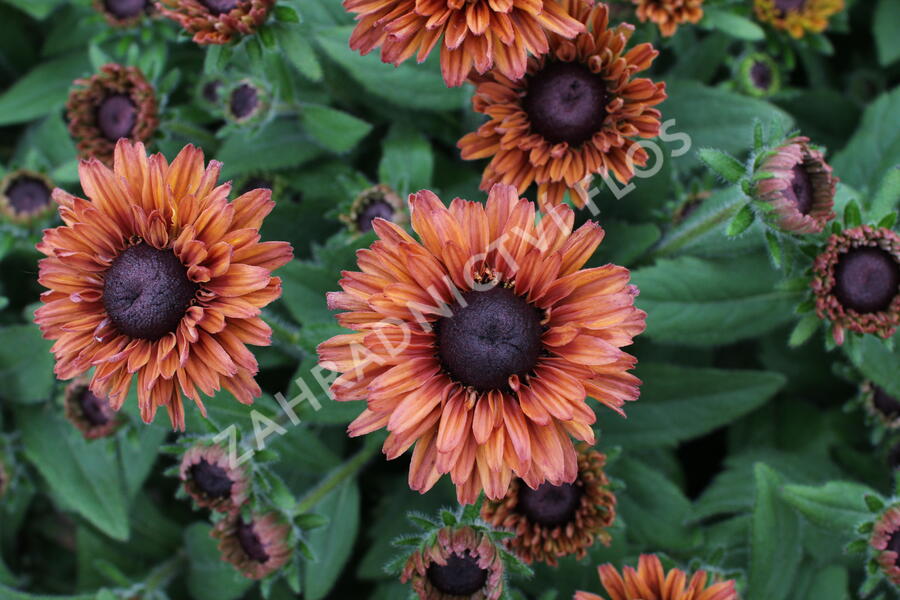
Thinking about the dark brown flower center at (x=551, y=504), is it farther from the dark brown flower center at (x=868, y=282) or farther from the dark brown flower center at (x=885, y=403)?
the dark brown flower center at (x=885, y=403)

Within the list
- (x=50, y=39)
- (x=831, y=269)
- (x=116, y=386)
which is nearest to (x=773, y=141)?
(x=831, y=269)

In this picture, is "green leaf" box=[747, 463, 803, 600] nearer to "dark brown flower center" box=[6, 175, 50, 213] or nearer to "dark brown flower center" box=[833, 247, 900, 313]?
"dark brown flower center" box=[833, 247, 900, 313]

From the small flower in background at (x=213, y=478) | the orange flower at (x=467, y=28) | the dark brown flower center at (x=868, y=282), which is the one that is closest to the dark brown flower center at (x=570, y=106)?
the orange flower at (x=467, y=28)

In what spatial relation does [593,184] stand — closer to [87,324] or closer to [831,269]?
[831,269]

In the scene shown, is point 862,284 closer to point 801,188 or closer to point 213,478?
point 801,188

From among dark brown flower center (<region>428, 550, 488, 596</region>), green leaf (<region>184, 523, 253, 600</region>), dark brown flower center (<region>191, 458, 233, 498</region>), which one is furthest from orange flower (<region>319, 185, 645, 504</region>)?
green leaf (<region>184, 523, 253, 600</region>)

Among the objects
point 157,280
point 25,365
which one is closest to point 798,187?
point 157,280
